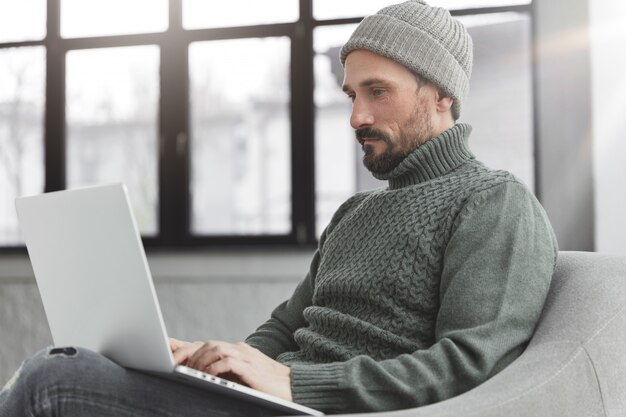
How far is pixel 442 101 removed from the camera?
1.70 meters

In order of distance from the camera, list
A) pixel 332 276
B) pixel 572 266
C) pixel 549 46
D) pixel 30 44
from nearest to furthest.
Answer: pixel 572 266 → pixel 332 276 → pixel 549 46 → pixel 30 44

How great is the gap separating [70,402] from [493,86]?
2.93 meters

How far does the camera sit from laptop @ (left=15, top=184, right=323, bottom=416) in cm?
114

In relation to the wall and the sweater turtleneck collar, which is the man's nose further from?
the wall

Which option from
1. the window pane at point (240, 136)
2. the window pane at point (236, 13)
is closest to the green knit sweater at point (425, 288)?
the window pane at point (240, 136)

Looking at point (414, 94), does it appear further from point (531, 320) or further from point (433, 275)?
point (531, 320)

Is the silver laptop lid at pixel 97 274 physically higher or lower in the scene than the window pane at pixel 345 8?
lower

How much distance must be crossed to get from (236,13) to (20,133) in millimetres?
1238

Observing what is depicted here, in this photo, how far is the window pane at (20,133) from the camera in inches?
167

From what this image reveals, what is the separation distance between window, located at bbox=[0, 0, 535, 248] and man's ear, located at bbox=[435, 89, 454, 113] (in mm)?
2108

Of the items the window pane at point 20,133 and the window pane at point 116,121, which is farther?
the window pane at point 20,133

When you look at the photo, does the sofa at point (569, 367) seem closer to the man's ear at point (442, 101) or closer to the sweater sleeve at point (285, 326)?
the man's ear at point (442, 101)

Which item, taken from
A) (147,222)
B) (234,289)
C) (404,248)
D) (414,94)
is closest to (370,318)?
(404,248)

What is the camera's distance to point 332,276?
63.4 inches
